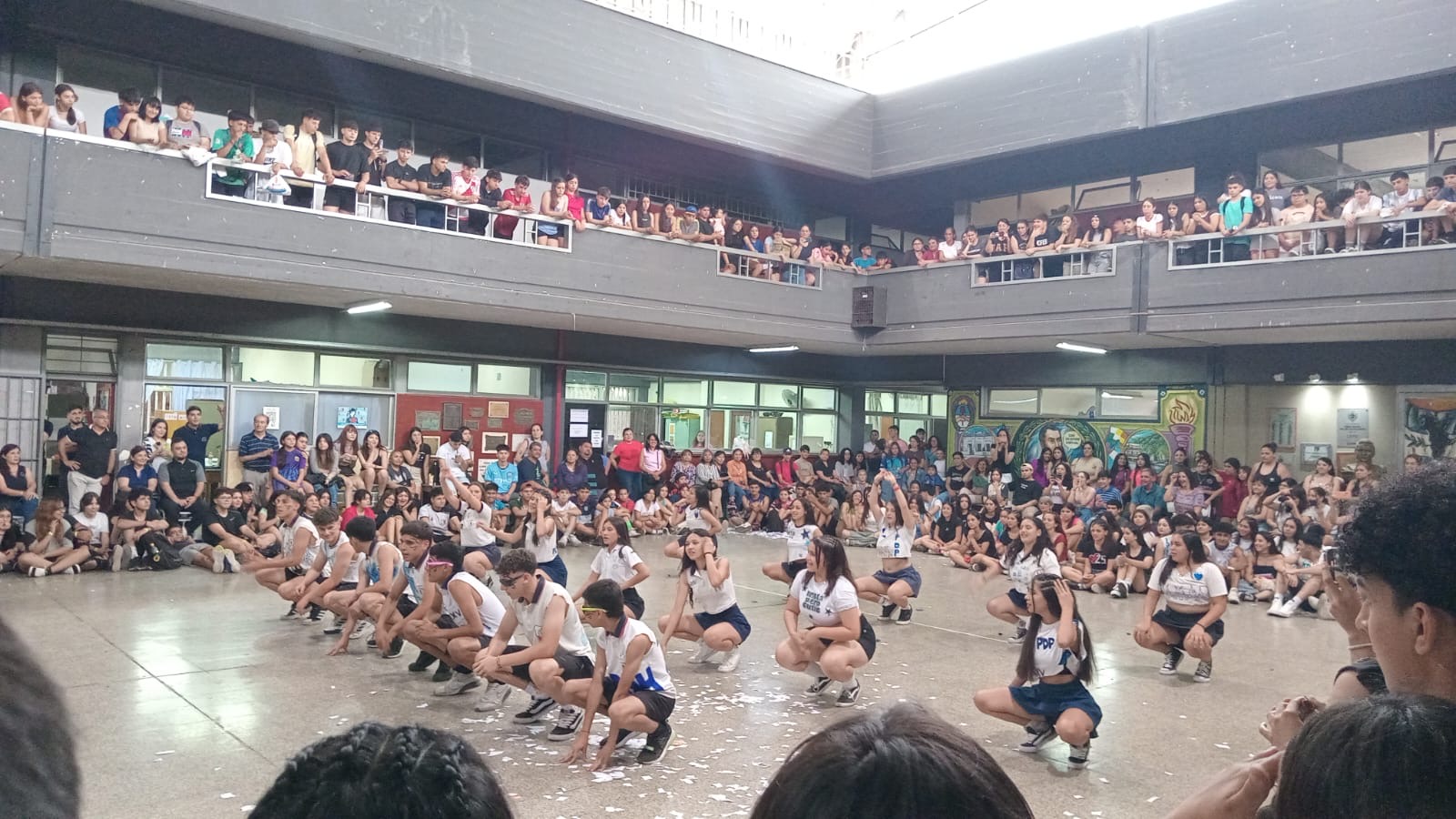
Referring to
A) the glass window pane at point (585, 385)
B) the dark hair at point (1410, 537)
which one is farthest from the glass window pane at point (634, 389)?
the dark hair at point (1410, 537)

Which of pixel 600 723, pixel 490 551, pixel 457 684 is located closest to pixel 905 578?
pixel 490 551

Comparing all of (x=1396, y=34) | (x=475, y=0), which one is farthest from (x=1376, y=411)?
(x=475, y=0)

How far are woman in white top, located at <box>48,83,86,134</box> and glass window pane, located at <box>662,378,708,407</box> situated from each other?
1129cm

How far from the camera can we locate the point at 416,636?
24.6 ft

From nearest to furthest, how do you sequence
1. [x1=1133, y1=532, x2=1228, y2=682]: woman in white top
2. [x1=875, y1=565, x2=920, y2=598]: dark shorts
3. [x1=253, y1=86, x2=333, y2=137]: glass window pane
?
[x1=1133, y1=532, x2=1228, y2=682]: woman in white top, [x1=875, y1=565, x2=920, y2=598]: dark shorts, [x1=253, y1=86, x2=333, y2=137]: glass window pane

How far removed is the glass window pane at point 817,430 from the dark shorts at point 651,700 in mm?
17029

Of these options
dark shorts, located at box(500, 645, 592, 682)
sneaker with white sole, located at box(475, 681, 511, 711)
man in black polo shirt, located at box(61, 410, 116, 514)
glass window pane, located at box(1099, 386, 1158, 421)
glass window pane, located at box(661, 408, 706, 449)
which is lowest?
sneaker with white sole, located at box(475, 681, 511, 711)

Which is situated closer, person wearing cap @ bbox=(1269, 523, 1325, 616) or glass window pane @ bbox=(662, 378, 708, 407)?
person wearing cap @ bbox=(1269, 523, 1325, 616)

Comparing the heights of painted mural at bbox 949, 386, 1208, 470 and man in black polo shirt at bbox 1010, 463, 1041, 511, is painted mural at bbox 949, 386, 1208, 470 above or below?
above

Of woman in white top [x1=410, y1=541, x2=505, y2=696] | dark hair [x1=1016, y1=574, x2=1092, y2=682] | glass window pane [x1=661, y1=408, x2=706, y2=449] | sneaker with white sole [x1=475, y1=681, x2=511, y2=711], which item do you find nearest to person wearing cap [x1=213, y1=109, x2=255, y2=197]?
woman in white top [x1=410, y1=541, x2=505, y2=696]

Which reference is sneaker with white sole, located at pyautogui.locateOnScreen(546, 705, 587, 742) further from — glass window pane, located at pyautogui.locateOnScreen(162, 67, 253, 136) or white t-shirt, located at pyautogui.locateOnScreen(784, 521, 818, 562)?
glass window pane, located at pyautogui.locateOnScreen(162, 67, 253, 136)

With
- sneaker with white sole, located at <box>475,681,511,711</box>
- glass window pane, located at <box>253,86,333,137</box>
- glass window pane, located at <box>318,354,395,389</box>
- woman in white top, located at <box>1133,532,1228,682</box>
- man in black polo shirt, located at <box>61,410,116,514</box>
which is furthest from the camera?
glass window pane, located at <box>318,354,395,389</box>

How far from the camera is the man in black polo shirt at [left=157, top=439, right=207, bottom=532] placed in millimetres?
12953

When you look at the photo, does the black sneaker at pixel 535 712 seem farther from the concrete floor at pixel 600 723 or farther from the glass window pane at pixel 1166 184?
the glass window pane at pixel 1166 184
